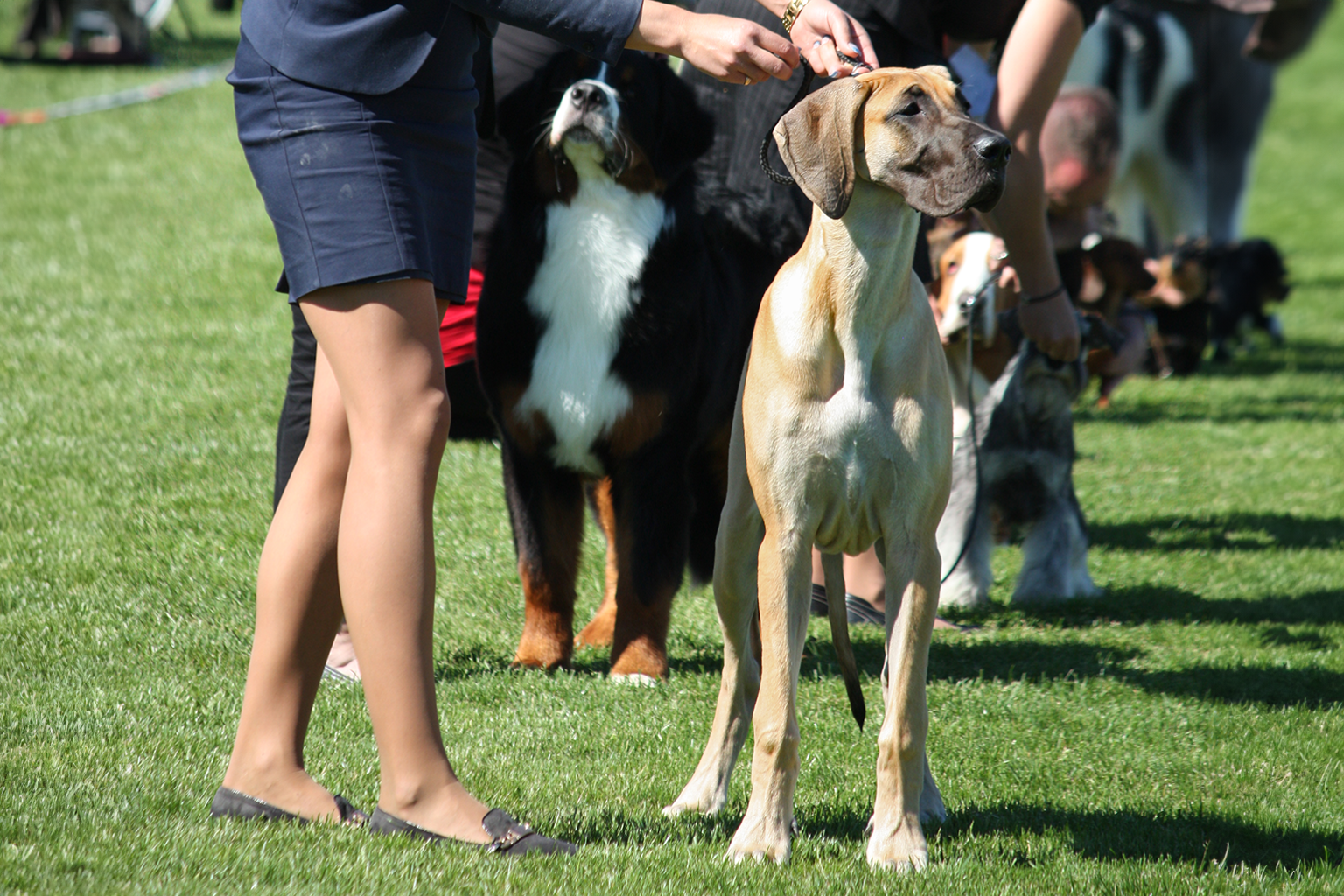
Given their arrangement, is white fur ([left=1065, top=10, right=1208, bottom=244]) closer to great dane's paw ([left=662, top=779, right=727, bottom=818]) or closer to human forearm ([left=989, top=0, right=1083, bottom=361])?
human forearm ([left=989, top=0, right=1083, bottom=361])

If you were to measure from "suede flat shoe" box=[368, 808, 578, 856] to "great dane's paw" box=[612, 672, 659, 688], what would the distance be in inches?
51.9

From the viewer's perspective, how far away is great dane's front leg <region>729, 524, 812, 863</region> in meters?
2.74

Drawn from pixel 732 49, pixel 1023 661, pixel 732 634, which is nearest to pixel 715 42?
pixel 732 49

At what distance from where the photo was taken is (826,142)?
8.61 feet

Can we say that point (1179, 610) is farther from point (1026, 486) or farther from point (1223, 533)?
point (1223, 533)

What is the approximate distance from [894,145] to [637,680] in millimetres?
1982

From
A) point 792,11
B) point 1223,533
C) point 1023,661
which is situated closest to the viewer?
point 792,11

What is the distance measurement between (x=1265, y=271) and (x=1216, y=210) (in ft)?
4.93

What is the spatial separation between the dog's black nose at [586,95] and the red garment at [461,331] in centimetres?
70

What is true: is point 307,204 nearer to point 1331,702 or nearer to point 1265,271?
point 1331,702

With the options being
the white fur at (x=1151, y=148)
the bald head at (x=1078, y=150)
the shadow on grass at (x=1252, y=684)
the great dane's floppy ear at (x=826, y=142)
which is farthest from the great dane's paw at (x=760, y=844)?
the white fur at (x=1151, y=148)

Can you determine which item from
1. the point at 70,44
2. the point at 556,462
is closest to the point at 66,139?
the point at 70,44

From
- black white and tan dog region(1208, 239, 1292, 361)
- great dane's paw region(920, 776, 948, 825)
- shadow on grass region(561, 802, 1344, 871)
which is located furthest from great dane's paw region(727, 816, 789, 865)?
black white and tan dog region(1208, 239, 1292, 361)

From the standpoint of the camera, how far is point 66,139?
47.5ft
